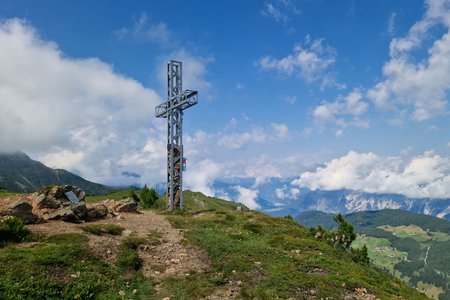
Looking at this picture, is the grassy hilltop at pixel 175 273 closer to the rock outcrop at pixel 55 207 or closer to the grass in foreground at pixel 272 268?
the grass in foreground at pixel 272 268

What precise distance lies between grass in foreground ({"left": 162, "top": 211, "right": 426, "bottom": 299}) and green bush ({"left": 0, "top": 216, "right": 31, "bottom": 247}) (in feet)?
33.9

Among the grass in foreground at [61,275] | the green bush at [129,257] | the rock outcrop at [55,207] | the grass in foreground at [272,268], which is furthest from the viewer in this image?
the rock outcrop at [55,207]

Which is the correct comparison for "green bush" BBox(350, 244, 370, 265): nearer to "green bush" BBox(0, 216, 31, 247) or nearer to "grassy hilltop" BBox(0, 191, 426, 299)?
"grassy hilltop" BBox(0, 191, 426, 299)

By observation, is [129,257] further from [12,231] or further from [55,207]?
[55,207]

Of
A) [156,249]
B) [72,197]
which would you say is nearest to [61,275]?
[156,249]

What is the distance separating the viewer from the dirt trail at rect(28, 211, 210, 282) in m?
23.6

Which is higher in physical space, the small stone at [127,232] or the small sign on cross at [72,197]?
the small sign on cross at [72,197]

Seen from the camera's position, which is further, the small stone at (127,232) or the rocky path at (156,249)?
the small stone at (127,232)

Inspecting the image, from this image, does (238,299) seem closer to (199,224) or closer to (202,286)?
(202,286)

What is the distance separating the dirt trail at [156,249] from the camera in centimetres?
2358

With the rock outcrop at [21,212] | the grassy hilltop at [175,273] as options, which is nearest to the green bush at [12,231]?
the grassy hilltop at [175,273]

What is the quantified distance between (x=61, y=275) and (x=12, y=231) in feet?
20.4

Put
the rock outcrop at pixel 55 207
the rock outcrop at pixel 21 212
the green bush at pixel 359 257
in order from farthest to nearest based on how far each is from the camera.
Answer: the green bush at pixel 359 257 < the rock outcrop at pixel 55 207 < the rock outcrop at pixel 21 212

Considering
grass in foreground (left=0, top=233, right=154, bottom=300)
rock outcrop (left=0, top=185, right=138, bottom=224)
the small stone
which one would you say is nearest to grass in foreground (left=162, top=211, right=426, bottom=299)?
grass in foreground (left=0, top=233, right=154, bottom=300)
